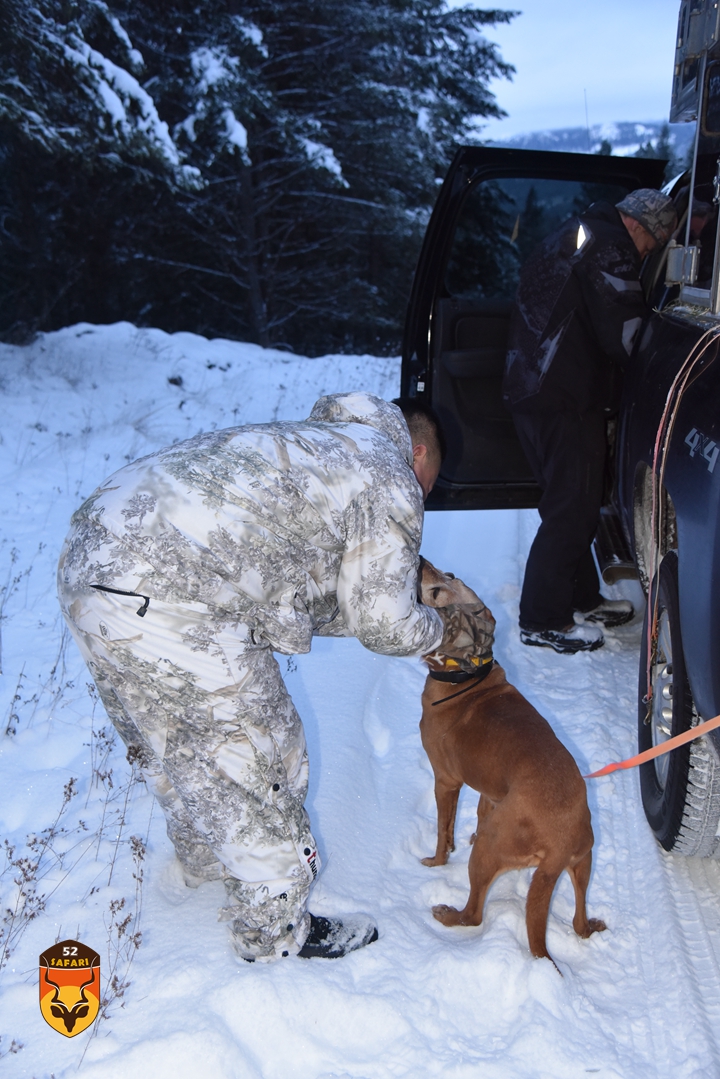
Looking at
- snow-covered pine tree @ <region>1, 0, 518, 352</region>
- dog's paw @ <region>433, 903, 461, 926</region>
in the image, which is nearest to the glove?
dog's paw @ <region>433, 903, 461, 926</region>

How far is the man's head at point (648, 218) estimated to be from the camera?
368 cm

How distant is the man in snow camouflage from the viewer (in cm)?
204

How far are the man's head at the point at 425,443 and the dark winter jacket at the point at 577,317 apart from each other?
1.40m

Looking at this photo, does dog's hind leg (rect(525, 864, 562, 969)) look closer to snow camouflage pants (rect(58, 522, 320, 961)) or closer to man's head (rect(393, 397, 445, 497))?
snow camouflage pants (rect(58, 522, 320, 961))

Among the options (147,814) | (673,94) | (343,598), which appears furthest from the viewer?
(673,94)

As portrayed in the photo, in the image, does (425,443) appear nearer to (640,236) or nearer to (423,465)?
(423,465)

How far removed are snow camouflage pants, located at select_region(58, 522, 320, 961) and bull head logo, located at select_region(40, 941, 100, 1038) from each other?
14.2 inches

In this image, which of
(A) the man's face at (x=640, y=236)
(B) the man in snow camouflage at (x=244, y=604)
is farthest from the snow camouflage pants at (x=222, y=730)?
(A) the man's face at (x=640, y=236)

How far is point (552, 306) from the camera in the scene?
392cm

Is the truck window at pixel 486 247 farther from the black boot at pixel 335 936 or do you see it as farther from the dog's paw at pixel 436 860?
the black boot at pixel 335 936

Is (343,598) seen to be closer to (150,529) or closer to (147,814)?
(150,529)

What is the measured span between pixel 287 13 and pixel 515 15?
12.1ft

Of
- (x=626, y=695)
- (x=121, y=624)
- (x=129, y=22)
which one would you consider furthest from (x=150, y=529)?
(x=129, y=22)

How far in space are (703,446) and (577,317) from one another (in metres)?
1.85
